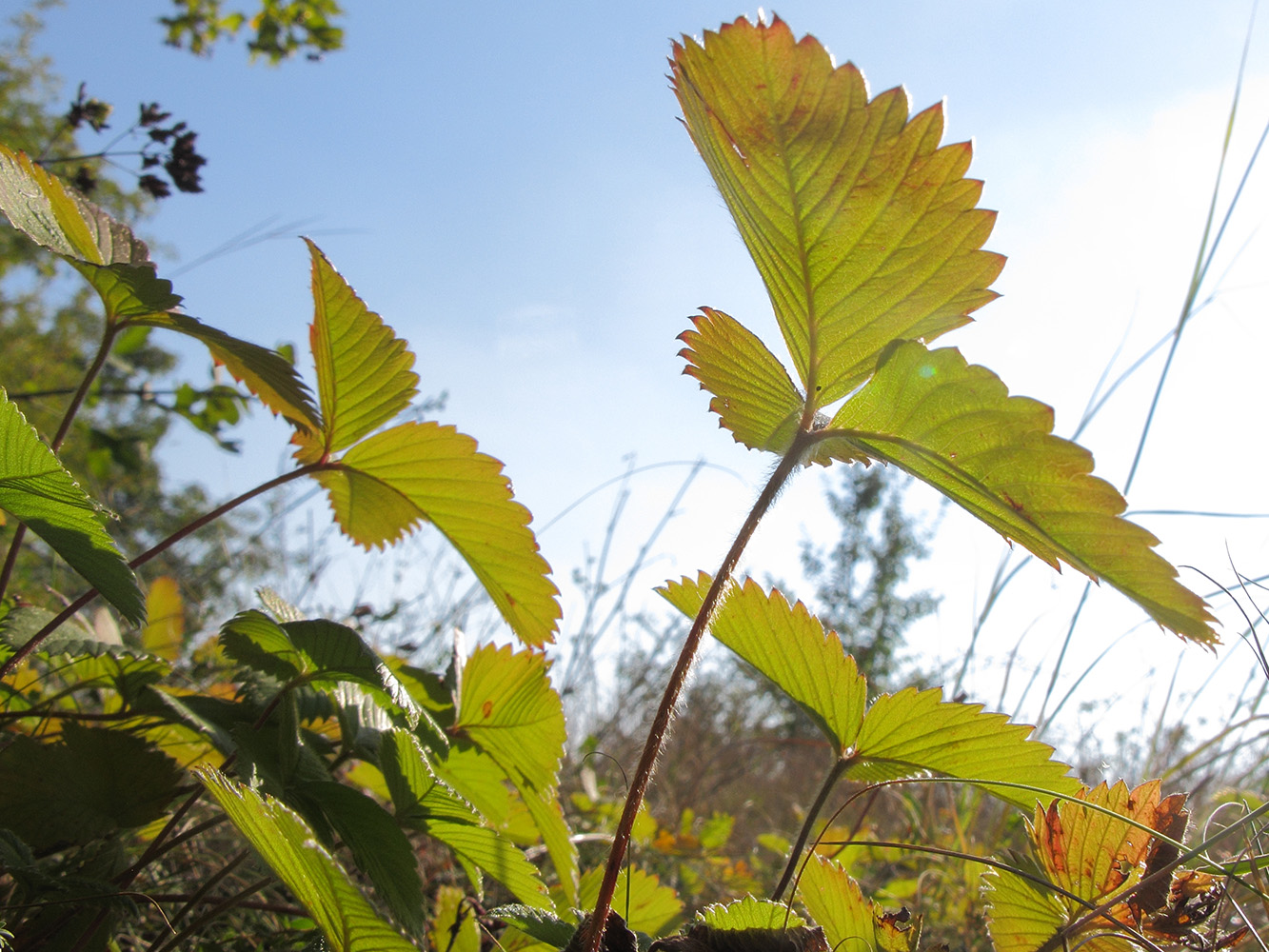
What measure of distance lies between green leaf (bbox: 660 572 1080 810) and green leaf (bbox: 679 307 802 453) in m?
0.12

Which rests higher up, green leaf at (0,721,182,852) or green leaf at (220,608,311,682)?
green leaf at (220,608,311,682)

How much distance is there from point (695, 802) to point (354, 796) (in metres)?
2.01

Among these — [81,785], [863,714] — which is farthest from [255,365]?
[863,714]

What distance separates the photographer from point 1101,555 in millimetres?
503

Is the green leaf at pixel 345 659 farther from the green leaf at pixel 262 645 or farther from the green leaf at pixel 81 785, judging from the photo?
the green leaf at pixel 81 785

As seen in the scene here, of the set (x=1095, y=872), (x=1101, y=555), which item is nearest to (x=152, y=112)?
(x=1101, y=555)

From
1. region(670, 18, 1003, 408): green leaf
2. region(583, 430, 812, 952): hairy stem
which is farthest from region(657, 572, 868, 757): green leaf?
region(670, 18, 1003, 408): green leaf

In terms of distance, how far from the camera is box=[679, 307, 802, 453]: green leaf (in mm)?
596

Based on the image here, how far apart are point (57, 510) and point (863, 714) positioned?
2.13 ft

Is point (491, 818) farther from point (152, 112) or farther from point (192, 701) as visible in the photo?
point (152, 112)

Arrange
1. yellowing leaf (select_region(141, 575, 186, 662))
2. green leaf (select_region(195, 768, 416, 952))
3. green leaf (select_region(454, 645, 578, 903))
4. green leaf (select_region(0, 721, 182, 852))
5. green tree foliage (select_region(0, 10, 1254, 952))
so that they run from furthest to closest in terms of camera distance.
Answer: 1. yellowing leaf (select_region(141, 575, 186, 662))
2. green leaf (select_region(454, 645, 578, 903))
3. green leaf (select_region(0, 721, 182, 852))
4. green tree foliage (select_region(0, 10, 1254, 952))
5. green leaf (select_region(195, 768, 416, 952))

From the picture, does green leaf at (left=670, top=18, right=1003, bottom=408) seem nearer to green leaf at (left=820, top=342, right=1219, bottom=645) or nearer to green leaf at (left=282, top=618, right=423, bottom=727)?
green leaf at (left=820, top=342, right=1219, bottom=645)

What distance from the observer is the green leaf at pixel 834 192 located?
0.51 meters

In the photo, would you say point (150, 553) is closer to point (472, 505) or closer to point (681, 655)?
point (472, 505)
